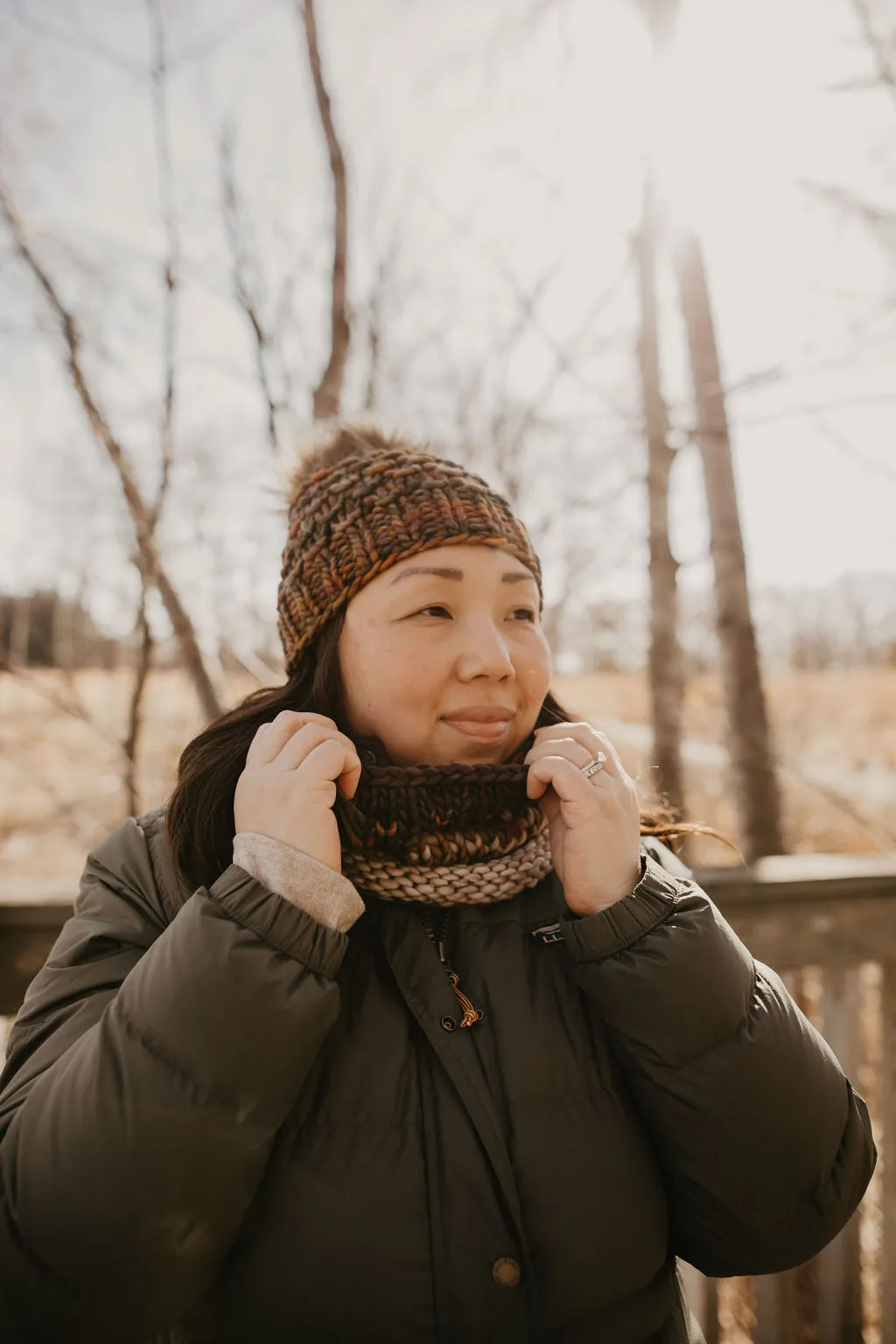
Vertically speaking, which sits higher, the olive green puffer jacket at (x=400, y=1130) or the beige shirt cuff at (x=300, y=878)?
the beige shirt cuff at (x=300, y=878)

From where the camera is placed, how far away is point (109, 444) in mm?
3080

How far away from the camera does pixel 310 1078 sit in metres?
1.06

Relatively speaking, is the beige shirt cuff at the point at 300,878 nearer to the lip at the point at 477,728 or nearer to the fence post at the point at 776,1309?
the lip at the point at 477,728

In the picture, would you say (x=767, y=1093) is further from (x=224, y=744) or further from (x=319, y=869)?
(x=224, y=744)

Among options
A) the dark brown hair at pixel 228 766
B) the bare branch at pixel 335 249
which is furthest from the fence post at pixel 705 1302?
the bare branch at pixel 335 249

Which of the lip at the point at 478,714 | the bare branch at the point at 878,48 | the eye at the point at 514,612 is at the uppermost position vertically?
the bare branch at the point at 878,48

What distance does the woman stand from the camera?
91 cm

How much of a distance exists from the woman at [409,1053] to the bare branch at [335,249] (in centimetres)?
209

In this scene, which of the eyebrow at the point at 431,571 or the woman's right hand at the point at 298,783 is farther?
the eyebrow at the point at 431,571

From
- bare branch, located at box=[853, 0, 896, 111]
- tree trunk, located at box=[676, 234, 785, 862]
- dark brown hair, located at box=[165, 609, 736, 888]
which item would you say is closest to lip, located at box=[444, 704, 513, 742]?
dark brown hair, located at box=[165, 609, 736, 888]

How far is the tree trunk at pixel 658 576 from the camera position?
11.4ft

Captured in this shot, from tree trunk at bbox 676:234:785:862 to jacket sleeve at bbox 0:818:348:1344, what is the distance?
89.5 inches

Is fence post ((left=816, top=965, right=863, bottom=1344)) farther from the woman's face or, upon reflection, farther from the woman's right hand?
→ the woman's right hand

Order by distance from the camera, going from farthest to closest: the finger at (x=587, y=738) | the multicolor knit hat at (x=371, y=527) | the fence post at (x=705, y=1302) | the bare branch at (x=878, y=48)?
the bare branch at (x=878, y=48) → the fence post at (x=705, y=1302) → the multicolor knit hat at (x=371, y=527) → the finger at (x=587, y=738)
